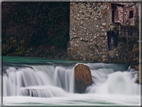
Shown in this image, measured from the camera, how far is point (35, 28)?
1115 cm

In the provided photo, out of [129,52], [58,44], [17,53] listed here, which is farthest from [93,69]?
[17,53]

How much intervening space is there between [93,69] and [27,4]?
498 centimetres

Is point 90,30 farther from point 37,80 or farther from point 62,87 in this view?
point 37,80

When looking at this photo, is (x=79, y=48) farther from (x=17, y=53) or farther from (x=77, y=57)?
(x=17, y=53)

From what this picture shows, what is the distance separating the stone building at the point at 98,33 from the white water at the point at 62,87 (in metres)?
1.37

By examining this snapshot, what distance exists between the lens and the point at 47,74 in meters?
7.02

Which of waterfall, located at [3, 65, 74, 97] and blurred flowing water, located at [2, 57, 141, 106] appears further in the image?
waterfall, located at [3, 65, 74, 97]

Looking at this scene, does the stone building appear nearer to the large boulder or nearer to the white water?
the white water

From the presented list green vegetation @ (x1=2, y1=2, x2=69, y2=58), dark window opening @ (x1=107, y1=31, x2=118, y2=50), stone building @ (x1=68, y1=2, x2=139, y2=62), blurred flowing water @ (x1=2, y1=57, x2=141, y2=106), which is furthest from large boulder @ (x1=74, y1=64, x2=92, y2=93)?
green vegetation @ (x1=2, y1=2, x2=69, y2=58)

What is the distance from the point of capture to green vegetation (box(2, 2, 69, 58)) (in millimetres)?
10852

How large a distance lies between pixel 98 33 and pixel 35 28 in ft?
10.5

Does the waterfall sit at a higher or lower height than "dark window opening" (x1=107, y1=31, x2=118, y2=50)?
lower

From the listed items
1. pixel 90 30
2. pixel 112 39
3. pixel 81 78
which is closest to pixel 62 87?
pixel 81 78

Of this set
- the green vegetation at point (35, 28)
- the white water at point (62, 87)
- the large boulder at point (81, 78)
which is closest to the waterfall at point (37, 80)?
the white water at point (62, 87)
